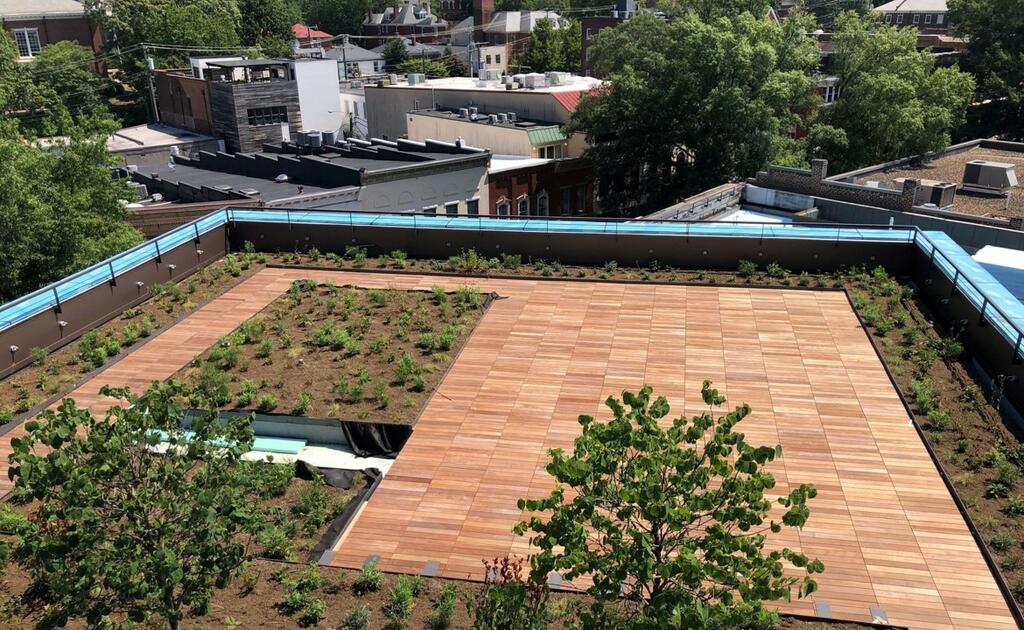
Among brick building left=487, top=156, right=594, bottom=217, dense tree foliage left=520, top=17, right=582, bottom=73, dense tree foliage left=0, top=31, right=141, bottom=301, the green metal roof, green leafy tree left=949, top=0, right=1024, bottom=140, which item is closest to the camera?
dense tree foliage left=0, top=31, right=141, bottom=301

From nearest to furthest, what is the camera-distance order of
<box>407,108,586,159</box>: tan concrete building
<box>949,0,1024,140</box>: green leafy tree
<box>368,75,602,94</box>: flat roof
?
<box>407,108,586,159</box>: tan concrete building
<box>368,75,602,94</box>: flat roof
<box>949,0,1024,140</box>: green leafy tree

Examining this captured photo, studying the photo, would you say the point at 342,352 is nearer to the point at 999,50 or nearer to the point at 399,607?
the point at 399,607

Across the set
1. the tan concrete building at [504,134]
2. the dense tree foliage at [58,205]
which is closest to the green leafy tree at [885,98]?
the tan concrete building at [504,134]

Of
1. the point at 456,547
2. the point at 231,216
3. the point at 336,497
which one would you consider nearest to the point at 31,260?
the point at 231,216

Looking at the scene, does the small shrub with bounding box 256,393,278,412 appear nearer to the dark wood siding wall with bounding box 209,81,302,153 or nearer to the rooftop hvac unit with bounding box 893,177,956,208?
the rooftop hvac unit with bounding box 893,177,956,208

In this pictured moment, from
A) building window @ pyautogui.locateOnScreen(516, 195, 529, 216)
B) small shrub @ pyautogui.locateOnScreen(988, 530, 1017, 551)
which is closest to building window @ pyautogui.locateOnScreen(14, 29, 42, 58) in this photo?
building window @ pyautogui.locateOnScreen(516, 195, 529, 216)

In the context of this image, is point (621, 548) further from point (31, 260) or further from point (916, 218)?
point (916, 218)

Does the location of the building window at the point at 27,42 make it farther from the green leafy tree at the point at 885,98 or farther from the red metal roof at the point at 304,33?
the green leafy tree at the point at 885,98
